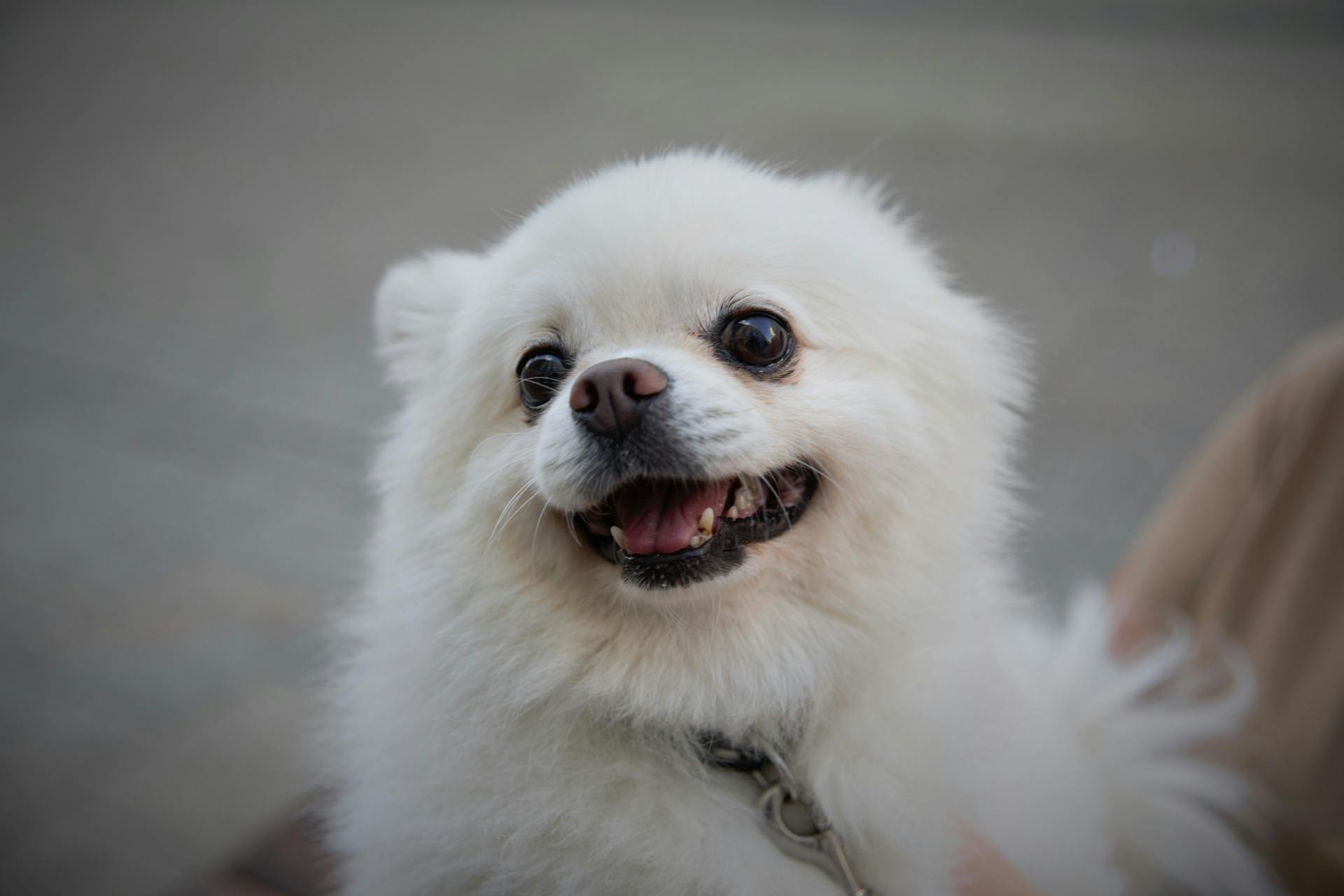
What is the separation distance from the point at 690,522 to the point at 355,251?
544cm

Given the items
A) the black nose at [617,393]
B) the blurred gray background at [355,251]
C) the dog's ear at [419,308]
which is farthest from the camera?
the blurred gray background at [355,251]

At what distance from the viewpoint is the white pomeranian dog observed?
1.62 metres

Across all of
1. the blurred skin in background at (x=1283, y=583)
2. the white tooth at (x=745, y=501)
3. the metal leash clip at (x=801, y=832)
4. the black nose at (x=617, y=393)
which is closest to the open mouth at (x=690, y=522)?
the white tooth at (x=745, y=501)

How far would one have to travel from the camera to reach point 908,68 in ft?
28.7

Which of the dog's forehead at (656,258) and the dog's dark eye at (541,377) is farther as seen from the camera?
the dog's dark eye at (541,377)

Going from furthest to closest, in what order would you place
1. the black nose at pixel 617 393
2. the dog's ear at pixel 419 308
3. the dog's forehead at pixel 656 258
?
the dog's ear at pixel 419 308 < the dog's forehead at pixel 656 258 < the black nose at pixel 617 393

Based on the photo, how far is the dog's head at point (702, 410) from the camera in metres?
1.60

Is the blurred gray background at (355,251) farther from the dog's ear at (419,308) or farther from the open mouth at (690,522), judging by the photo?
the open mouth at (690,522)

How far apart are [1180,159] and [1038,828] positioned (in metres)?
6.46

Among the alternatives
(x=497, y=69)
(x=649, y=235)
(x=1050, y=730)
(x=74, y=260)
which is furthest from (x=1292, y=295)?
(x=74, y=260)

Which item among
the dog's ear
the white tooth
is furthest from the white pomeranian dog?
the dog's ear

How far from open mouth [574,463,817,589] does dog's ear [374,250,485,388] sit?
2.07 feet

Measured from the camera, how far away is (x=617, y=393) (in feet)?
5.07

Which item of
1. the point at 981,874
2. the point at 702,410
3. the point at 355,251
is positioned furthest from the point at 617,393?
the point at 355,251
